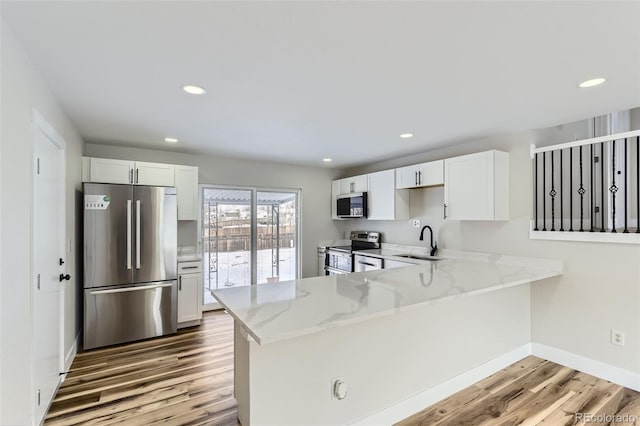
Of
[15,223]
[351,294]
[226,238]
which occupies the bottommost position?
[351,294]

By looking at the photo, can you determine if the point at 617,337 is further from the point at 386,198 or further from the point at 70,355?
the point at 70,355

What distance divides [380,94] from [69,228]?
3.15 meters

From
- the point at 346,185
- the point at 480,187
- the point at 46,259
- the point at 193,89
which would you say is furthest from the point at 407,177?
the point at 46,259

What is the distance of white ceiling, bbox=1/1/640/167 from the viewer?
137 centimetres

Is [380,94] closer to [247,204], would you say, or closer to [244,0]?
[244,0]

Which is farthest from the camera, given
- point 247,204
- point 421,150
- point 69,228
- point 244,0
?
point 247,204

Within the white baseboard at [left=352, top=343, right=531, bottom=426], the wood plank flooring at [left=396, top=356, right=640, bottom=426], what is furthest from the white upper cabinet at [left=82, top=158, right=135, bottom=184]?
the wood plank flooring at [left=396, top=356, right=640, bottom=426]

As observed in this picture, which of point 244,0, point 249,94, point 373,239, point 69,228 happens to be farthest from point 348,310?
point 373,239

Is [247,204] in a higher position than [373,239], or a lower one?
higher

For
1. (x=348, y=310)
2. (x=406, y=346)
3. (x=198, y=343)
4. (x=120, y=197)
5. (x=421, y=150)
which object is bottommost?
(x=198, y=343)

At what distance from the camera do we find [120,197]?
3.45 meters

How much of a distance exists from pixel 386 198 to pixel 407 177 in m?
0.47

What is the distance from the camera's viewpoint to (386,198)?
4.48 metres

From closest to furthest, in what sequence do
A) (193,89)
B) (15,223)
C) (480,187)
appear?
1. (15,223)
2. (193,89)
3. (480,187)
